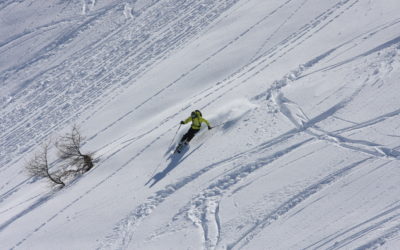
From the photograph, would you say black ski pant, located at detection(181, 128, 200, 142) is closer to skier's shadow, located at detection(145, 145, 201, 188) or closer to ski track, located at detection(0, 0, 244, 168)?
skier's shadow, located at detection(145, 145, 201, 188)

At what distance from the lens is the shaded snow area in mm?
10398

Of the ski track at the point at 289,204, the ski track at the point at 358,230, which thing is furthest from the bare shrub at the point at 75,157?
the ski track at the point at 358,230

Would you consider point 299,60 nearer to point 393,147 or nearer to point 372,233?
point 393,147

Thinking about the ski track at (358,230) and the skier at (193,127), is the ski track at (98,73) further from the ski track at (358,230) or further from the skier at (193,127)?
the ski track at (358,230)

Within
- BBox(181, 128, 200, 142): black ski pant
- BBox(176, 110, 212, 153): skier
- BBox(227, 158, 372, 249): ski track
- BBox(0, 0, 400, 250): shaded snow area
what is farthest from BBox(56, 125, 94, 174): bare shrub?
BBox(227, 158, 372, 249): ski track

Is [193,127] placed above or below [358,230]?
above

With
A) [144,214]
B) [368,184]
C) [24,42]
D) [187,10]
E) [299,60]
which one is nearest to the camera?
[368,184]

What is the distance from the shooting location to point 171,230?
1116cm

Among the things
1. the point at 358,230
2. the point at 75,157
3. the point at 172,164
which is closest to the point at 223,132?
the point at 172,164

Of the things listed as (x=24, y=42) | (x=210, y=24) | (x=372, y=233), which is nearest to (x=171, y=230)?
(x=372, y=233)

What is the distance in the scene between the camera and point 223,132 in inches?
541

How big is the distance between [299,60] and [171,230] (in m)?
8.57

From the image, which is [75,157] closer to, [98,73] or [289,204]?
[98,73]

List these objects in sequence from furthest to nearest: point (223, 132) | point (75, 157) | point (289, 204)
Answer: point (75, 157), point (223, 132), point (289, 204)
